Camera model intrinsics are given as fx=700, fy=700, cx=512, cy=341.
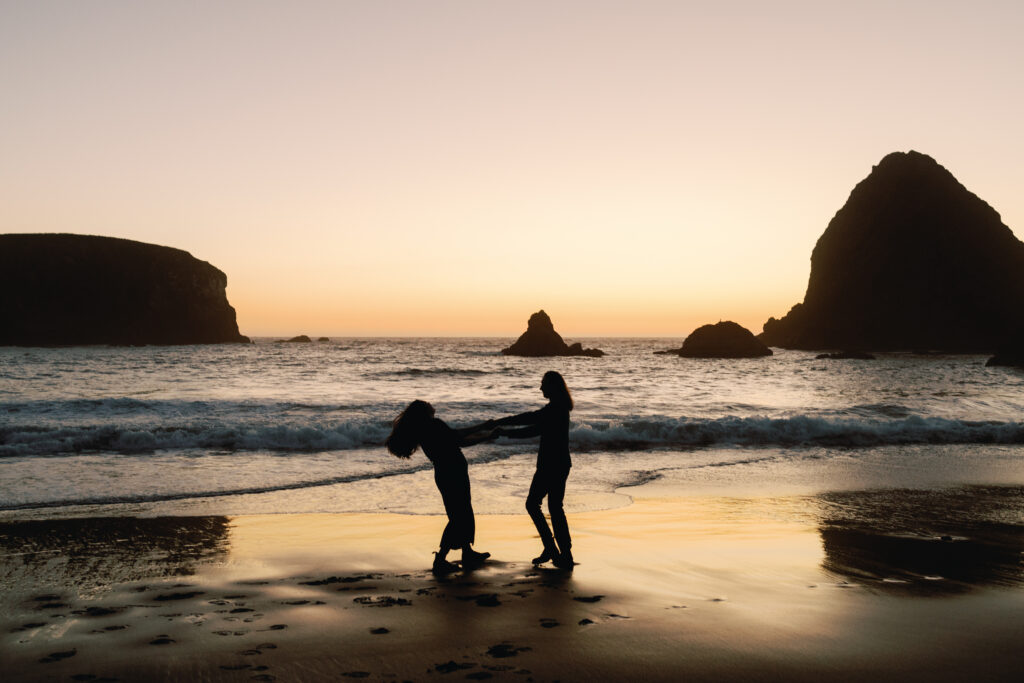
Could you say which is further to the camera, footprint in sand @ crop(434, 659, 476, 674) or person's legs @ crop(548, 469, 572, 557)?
person's legs @ crop(548, 469, 572, 557)

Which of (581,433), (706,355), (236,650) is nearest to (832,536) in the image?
(236,650)

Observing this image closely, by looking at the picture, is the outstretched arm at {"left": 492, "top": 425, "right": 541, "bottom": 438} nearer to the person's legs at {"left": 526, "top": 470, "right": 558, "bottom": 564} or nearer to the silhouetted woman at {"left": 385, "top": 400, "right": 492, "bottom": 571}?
the silhouetted woman at {"left": 385, "top": 400, "right": 492, "bottom": 571}

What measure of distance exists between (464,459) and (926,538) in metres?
5.49

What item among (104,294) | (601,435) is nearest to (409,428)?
(601,435)

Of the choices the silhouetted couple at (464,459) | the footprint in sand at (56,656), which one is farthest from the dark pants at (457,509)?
the footprint in sand at (56,656)

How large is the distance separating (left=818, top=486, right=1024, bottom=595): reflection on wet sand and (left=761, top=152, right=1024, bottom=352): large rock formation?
116777 millimetres

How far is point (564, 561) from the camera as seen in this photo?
22.1 feet

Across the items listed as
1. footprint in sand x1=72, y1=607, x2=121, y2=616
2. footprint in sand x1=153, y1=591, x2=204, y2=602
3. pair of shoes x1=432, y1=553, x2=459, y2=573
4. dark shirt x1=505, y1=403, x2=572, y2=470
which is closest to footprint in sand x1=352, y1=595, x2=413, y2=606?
pair of shoes x1=432, y1=553, x2=459, y2=573

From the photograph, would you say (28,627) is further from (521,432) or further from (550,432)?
(550,432)

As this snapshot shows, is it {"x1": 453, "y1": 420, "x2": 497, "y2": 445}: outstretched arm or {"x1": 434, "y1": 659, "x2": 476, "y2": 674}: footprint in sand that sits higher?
{"x1": 453, "y1": 420, "x2": 497, "y2": 445}: outstretched arm

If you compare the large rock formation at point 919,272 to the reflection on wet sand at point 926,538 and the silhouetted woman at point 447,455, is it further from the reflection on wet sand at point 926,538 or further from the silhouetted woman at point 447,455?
the silhouetted woman at point 447,455

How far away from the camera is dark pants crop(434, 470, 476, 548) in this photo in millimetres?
6922

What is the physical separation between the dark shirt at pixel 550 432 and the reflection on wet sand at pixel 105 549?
11.4ft

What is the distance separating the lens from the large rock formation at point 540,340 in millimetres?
85625
